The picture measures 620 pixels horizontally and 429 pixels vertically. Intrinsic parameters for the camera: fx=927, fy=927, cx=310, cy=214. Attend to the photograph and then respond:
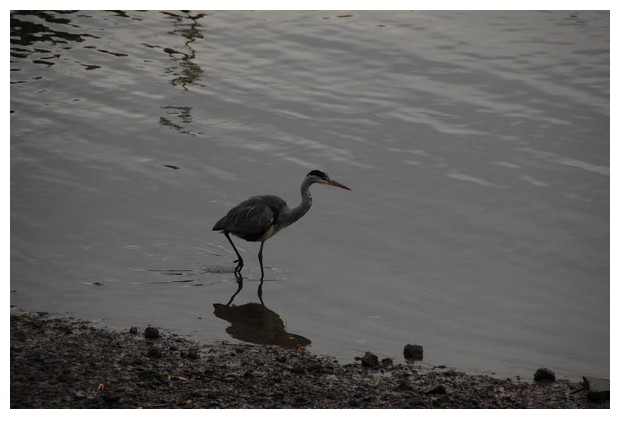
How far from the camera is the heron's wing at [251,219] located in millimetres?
12516

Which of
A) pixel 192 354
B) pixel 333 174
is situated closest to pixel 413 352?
pixel 192 354

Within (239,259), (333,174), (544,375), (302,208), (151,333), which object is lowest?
(544,375)

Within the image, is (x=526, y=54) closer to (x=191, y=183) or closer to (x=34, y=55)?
(x=191, y=183)

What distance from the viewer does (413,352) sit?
33.0ft

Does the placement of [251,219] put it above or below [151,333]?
above

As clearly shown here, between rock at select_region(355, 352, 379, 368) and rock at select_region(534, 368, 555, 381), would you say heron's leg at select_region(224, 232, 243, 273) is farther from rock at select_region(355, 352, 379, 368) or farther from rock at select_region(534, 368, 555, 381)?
rock at select_region(534, 368, 555, 381)

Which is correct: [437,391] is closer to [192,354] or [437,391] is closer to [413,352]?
[413,352]

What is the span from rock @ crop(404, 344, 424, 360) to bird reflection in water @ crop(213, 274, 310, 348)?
115cm

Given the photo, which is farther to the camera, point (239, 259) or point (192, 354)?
point (239, 259)

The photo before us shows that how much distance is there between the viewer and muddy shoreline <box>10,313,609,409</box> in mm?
8164

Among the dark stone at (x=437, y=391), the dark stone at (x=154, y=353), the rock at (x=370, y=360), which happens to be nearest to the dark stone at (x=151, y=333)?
the dark stone at (x=154, y=353)

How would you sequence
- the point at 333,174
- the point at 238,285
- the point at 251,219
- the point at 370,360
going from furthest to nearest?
1. the point at 333,174
2. the point at 251,219
3. the point at 238,285
4. the point at 370,360

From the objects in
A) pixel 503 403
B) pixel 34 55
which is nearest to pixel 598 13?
pixel 34 55

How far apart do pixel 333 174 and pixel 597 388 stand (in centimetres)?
712
